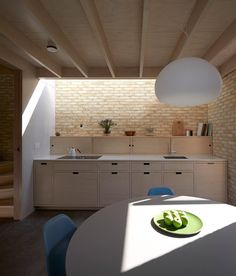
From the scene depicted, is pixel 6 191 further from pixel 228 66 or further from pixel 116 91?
pixel 228 66

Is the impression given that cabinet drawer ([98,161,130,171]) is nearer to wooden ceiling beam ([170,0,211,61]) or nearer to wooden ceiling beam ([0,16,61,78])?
wooden ceiling beam ([0,16,61,78])

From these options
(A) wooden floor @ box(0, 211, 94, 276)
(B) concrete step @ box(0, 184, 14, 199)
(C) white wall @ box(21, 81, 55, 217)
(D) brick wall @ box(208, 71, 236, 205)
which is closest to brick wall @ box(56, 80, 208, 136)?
(C) white wall @ box(21, 81, 55, 217)

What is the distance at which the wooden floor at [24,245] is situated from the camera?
2.18m

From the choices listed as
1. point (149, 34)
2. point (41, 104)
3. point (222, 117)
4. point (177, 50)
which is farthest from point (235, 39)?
point (41, 104)

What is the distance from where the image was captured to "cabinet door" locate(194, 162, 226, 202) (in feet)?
12.0

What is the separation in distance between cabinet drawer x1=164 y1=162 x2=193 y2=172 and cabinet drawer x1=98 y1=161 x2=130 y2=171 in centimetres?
68

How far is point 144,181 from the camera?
3678 millimetres

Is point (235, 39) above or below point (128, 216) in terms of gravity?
above

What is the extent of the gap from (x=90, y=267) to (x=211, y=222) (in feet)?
3.11

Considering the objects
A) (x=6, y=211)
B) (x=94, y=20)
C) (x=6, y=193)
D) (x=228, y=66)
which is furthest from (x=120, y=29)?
(x=6, y=193)

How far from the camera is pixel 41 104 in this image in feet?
13.1

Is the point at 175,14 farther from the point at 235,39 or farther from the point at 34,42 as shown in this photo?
the point at 34,42

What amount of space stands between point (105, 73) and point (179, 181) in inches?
92.7

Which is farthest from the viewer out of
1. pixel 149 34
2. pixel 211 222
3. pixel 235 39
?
pixel 149 34
